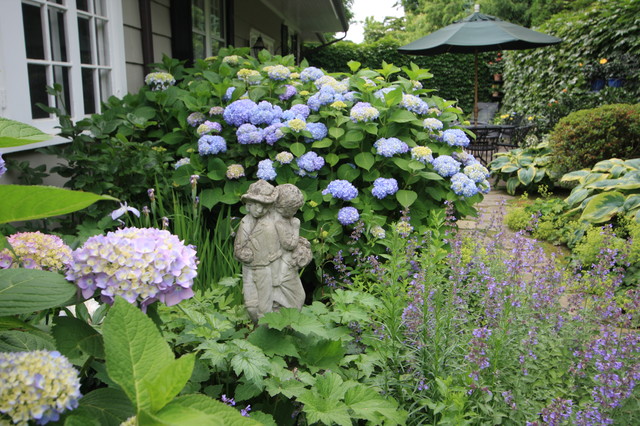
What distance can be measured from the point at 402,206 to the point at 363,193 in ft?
0.89

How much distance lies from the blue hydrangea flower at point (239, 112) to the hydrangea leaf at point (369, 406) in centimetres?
217

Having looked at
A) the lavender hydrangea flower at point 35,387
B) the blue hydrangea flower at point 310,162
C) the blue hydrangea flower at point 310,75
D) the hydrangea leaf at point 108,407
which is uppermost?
the blue hydrangea flower at point 310,75

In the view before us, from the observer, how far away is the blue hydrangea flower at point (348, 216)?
2996 mm

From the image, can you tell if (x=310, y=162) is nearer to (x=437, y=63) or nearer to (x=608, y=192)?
(x=608, y=192)

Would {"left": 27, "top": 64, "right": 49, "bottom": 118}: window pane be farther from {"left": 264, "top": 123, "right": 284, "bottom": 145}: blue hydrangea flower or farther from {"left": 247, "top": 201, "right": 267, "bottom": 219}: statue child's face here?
{"left": 247, "top": 201, "right": 267, "bottom": 219}: statue child's face

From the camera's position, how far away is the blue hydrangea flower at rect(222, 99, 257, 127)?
333 centimetres

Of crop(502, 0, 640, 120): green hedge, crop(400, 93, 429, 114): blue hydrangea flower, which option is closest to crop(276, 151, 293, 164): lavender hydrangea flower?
crop(400, 93, 429, 114): blue hydrangea flower

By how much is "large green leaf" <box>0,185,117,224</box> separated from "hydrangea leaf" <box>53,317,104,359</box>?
0.40m

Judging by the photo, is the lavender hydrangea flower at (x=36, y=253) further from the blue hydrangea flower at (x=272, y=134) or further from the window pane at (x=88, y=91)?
the window pane at (x=88, y=91)

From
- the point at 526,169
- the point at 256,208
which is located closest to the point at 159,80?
the point at 256,208

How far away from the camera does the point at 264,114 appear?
3.33 m

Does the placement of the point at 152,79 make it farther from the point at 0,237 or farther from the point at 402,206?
the point at 0,237

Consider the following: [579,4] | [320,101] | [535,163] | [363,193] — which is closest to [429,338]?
[363,193]

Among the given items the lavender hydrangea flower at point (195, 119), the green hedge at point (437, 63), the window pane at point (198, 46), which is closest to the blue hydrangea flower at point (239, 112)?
the lavender hydrangea flower at point (195, 119)
